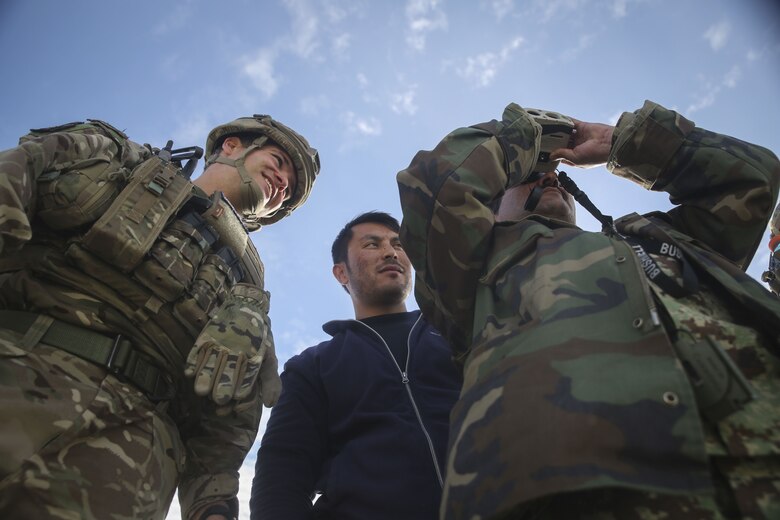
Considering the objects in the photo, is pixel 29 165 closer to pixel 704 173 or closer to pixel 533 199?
pixel 533 199

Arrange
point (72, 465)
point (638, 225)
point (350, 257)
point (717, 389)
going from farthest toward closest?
point (350, 257)
point (638, 225)
point (72, 465)
point (717, 389)

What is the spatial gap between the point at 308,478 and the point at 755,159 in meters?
3.29

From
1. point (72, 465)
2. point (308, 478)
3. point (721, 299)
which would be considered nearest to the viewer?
point (721, 299)

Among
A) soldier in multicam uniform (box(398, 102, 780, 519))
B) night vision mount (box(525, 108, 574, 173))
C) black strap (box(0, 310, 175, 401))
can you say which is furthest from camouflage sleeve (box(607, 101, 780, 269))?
black strap (box(0, 310, 175, 401))

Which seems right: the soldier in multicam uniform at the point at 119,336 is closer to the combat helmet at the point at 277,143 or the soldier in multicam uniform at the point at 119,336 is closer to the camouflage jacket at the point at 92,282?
the camouflage jacket at the point at 92,282

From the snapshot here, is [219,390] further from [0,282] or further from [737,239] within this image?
[737,239]

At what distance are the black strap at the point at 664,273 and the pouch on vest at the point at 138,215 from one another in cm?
258

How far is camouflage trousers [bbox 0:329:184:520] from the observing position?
1.98 meters

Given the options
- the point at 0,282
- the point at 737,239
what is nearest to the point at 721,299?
the point at 737,239

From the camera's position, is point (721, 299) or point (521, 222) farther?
point (521, 222)

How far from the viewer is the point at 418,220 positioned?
2.54 metres

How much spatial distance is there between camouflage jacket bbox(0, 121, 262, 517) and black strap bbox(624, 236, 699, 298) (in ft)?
7.15

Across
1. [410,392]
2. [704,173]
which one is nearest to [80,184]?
[410,392]

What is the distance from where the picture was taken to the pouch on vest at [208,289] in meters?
2.91
